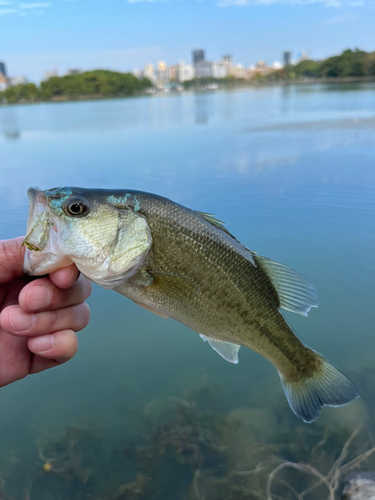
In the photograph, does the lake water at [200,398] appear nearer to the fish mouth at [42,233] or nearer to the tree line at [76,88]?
the fish mouth at [42,233]

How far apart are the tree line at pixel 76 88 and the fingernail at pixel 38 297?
77517 millimetres

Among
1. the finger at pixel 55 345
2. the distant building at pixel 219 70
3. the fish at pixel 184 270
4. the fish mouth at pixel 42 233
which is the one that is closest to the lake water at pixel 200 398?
the fish at pixel 184 270

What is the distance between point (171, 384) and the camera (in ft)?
12.1

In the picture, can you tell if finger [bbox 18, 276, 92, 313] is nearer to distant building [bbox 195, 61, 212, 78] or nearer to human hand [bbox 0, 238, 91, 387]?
human hand [bbox 0, 238, 91, 387]

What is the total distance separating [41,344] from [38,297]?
30 centimetres

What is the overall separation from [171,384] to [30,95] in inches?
3281

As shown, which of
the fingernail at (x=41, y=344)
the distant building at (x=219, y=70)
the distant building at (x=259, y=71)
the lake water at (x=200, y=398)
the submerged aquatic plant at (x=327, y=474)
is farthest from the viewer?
the distant building at (x=219, y=70)

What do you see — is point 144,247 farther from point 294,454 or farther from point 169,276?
point 294,454

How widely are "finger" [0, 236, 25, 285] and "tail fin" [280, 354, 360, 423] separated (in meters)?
1.63

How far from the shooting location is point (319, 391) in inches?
80.4

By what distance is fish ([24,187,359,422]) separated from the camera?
63.8 inches

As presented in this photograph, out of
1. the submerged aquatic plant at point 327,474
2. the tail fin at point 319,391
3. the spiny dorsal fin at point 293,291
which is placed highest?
the spiny dorsal fin at point 293,291

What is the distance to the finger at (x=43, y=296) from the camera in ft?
5.48

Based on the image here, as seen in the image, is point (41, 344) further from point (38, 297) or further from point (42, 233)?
point (42, 233)
